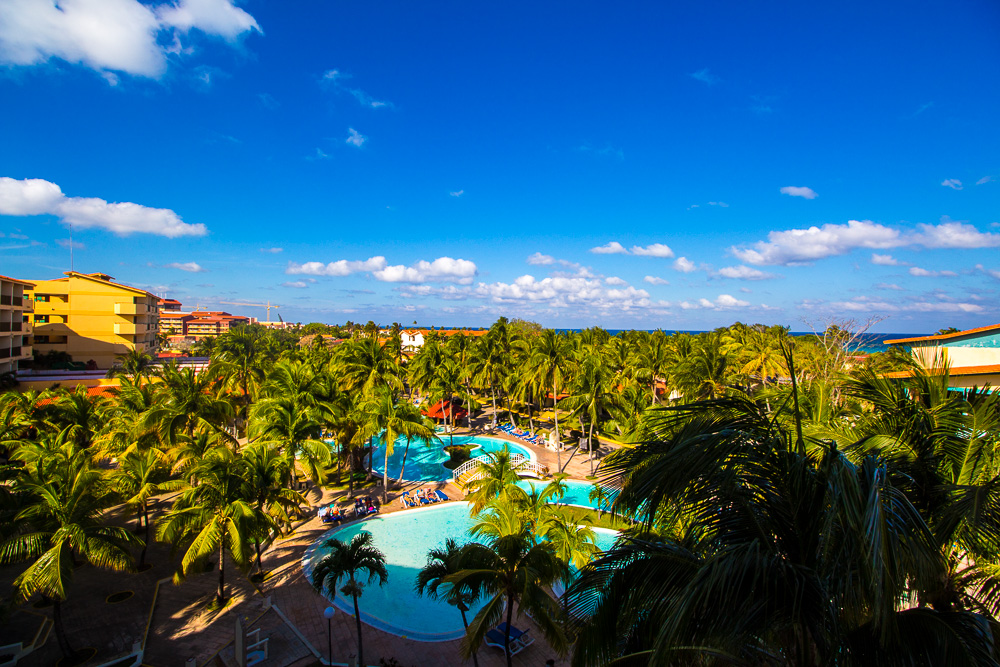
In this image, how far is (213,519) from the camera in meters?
13.1

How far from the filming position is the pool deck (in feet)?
39.8

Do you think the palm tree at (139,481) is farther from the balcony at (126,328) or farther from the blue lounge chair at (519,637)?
the balcony at (126,328)

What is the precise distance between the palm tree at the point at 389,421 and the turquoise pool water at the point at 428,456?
3255 mm

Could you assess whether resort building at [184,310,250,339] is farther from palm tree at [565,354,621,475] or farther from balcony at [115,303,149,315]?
palm tree at [565,354,621,475]

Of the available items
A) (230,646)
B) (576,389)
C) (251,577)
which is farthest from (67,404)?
(576,389)

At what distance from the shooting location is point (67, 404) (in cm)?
2180

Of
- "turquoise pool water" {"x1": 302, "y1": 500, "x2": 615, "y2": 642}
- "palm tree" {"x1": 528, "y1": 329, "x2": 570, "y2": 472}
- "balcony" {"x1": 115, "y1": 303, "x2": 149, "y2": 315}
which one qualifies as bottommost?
"turquoise pool water" {"x1": 302, "y1": 500, "x2": 615, "y2": 642}

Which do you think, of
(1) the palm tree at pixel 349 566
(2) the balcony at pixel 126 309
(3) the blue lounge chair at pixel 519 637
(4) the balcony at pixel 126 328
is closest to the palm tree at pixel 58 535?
(1) the palm tree at pixel 349 566

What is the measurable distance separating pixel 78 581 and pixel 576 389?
920 inches

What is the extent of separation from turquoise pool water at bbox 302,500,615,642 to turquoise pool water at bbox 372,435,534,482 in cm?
→ 521

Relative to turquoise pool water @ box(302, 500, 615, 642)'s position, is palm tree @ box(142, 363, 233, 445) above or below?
above

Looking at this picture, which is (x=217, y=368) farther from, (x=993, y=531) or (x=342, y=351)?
(x=993, y=531)

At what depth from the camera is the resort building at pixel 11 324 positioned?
118 ft

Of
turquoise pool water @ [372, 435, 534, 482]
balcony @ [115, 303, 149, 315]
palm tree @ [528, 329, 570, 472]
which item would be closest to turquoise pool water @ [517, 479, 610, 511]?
turquoise pool water @ [372, 435, 534, 482]
